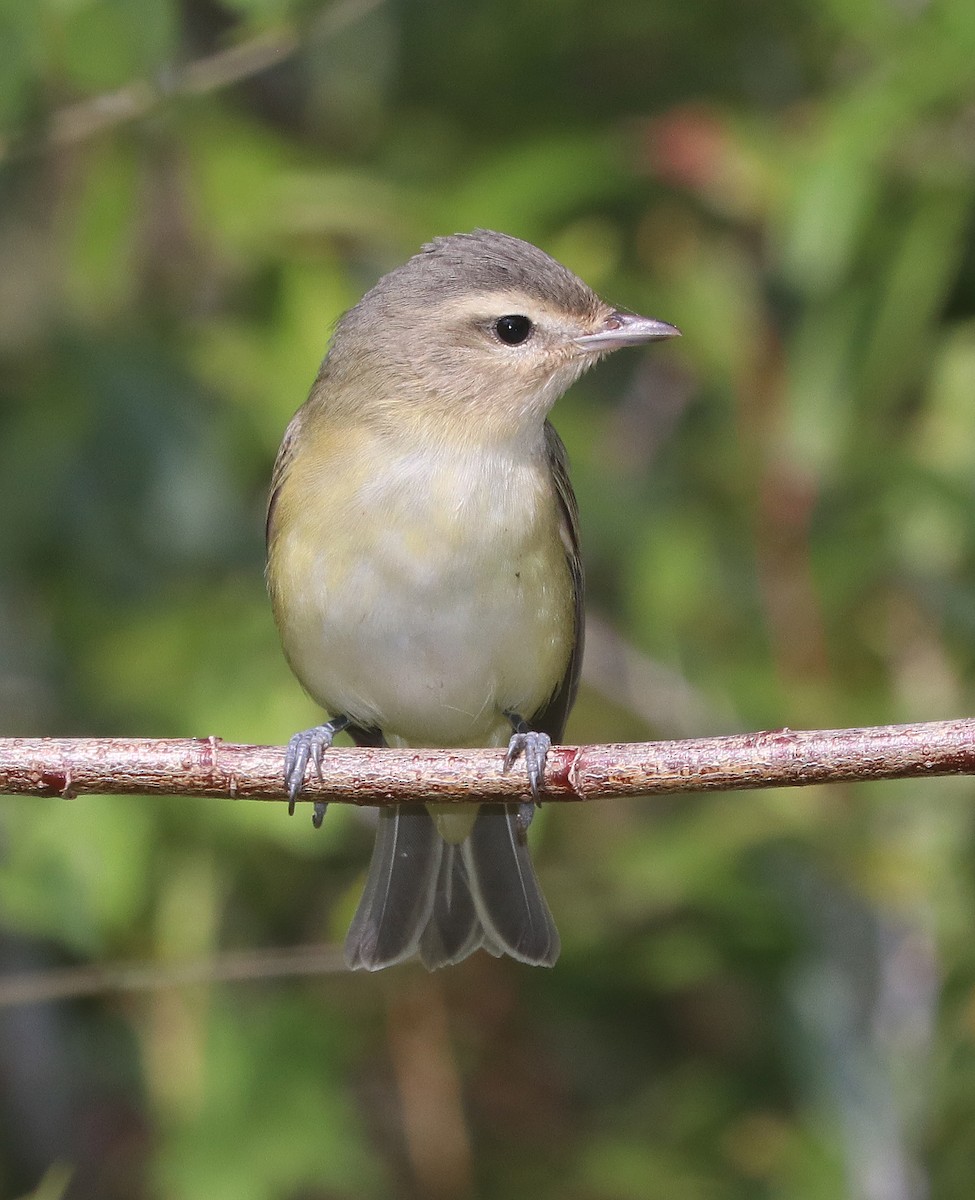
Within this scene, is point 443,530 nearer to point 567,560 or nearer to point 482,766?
point 567,560

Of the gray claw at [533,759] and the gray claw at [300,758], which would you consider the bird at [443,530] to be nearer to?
the gray claw at [300,758]

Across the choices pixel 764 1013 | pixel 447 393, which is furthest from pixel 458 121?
pixel 764 1013

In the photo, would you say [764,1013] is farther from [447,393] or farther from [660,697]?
[447,393]

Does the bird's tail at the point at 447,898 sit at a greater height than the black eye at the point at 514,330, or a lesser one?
lesser

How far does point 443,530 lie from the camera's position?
3.93m

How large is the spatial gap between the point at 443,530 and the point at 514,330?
549mm

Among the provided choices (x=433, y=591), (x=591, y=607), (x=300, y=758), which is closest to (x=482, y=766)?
(x=300, y=758)

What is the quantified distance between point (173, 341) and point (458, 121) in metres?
1.95

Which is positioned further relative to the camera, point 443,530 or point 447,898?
point 447,898

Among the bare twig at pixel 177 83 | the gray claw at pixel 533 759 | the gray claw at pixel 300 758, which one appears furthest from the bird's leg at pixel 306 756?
the bare twig at pixel 177 83

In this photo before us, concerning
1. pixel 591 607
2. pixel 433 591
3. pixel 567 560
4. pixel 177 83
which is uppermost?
pixel 177 83

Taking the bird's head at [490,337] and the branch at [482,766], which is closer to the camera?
the branch at [482,766]

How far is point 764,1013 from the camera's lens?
4891 mm

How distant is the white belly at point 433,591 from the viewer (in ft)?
13.0
